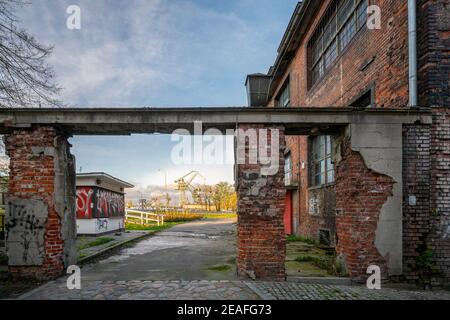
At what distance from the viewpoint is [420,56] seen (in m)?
6.67

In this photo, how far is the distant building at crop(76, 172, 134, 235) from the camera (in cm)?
1523

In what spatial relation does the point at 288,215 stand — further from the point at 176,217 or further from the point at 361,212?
the point at 176,217

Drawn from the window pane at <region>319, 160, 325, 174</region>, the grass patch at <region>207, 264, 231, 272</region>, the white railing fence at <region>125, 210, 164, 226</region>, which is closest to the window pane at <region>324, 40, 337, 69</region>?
the window pane at <region>319, 160, 325, 174</region>

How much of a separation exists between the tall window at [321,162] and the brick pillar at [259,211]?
4.94 m

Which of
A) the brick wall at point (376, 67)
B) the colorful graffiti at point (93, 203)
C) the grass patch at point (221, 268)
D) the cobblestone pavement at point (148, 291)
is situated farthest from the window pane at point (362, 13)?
the colorful graffiti at point (93, 203)

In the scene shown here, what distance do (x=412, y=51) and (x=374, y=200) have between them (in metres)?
3.31

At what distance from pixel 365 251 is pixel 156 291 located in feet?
14.2

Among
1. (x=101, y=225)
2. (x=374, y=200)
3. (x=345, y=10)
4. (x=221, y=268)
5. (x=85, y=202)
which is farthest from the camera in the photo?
(x=101, y=225)

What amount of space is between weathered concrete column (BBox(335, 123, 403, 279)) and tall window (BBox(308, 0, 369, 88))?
4384 mm

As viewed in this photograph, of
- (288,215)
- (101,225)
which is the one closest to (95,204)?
(101,225)

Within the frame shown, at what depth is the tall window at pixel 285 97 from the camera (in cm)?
1751

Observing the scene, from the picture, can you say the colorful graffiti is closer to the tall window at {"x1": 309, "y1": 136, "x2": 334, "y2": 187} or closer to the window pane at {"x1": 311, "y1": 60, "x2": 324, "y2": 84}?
the tall window at {"x1": 309, "y1": 136, "x2": 334, "y2": 187}

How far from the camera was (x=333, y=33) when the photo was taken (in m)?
11.6
